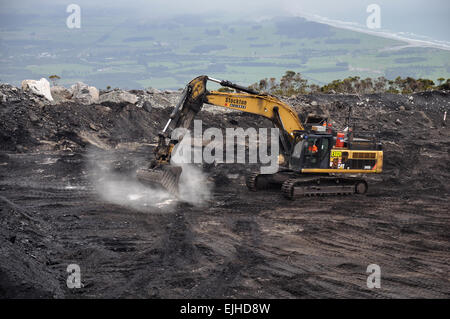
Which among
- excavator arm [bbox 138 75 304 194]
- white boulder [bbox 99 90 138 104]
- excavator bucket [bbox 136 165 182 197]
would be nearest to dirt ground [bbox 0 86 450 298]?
excavator bucket [bbox 136 165 182 197]

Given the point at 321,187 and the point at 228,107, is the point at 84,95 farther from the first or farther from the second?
the point at 321,187

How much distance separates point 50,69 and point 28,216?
163 m

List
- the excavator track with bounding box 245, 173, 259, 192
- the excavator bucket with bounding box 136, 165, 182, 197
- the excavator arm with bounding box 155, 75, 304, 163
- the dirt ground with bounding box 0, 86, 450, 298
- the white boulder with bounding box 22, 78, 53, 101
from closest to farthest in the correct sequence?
the dirt ground with bounding box 0, 86, 450, 298 < the excavator bucket with bounding box 136, 165, 182, 197 < the excavator arm with bounding box 155, 75, 304, 163 < the excavator track with bounding box 245, 173, 259, 192 < the white boulder with bounding box 22, 78, 53, 101

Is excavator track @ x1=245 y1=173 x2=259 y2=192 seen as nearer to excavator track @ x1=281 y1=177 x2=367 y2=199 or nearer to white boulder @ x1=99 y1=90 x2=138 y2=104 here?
excavator track @ x1=281 y1=177 x2=367 y2=199

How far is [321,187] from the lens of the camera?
1639 cm

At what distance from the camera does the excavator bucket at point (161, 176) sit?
14.0 metres

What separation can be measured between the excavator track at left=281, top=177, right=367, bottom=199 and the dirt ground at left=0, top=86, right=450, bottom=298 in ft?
0.92

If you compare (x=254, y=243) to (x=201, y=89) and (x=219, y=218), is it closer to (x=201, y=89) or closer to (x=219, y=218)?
(x=219, y=218)

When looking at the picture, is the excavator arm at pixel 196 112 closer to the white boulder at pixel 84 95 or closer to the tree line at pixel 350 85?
the white boulder at pixel 84 95

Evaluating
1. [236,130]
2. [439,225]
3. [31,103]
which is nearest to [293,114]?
[439,225]

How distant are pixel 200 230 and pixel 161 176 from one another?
2112 millimetres

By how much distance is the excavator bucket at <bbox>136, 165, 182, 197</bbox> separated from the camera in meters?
14.0

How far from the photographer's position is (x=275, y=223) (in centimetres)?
1373

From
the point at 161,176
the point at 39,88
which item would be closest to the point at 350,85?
the point at 39,88
